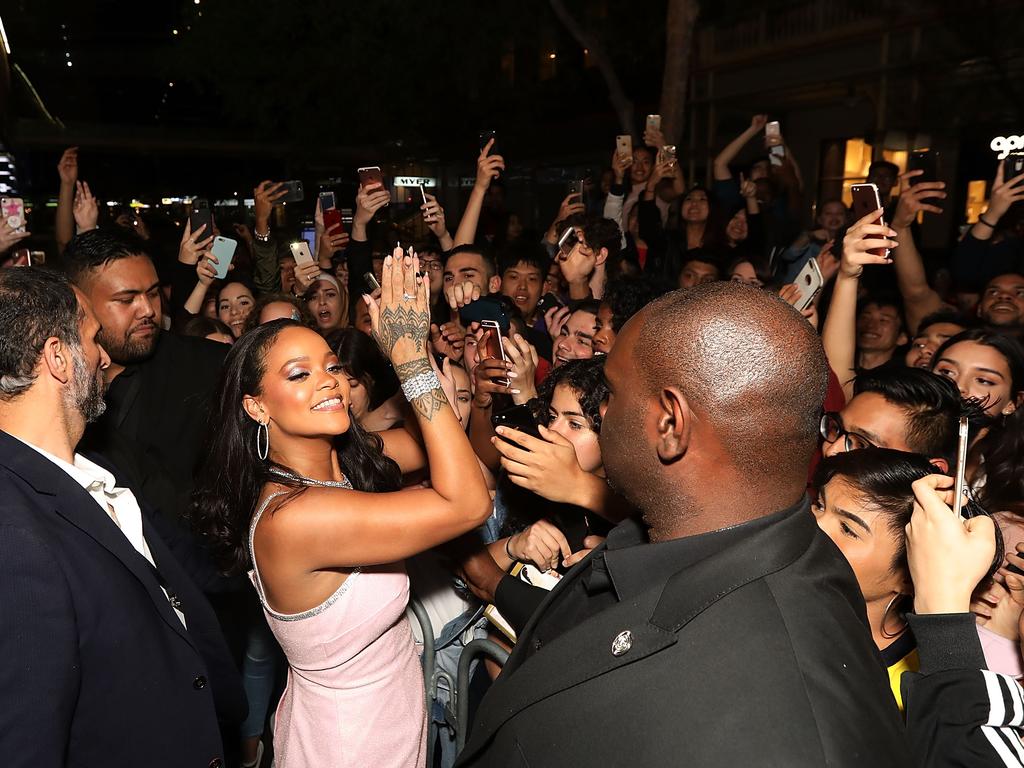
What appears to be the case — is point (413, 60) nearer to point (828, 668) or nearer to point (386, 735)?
point (386, 735)

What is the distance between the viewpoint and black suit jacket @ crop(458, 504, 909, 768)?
1092 mm

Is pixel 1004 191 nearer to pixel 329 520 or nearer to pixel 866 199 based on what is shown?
pixel 866 199

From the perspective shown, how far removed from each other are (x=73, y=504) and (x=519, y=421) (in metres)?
1.32

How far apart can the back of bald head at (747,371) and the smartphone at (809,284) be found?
2.51m

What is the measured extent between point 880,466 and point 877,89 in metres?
14.5

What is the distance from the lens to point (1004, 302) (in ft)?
14.4

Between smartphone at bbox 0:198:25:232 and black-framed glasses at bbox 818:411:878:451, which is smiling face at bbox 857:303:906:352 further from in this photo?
smartphone at bbox 0:198:25:232

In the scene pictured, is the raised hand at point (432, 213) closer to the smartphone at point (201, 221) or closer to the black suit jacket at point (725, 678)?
the smartphone at point (201, 221)

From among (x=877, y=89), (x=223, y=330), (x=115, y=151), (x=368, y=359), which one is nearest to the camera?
(x=368, y=359)

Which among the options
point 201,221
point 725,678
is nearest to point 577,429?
point 725,678

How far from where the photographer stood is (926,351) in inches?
153

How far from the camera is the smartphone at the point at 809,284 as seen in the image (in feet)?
12.3

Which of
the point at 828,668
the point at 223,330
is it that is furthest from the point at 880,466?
the point at 223,330

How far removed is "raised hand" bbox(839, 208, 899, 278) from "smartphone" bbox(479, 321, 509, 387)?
5.12ft
